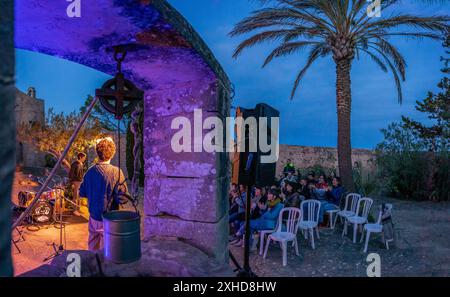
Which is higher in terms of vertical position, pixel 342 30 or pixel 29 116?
pixel 342 30

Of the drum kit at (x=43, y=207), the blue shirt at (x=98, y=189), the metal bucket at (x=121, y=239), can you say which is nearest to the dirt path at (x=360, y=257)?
the blue shirt at (x=98, y=189)

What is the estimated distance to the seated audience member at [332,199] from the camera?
23.0 feet

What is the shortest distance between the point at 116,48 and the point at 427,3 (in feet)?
26.4

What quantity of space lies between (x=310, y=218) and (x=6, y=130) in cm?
610

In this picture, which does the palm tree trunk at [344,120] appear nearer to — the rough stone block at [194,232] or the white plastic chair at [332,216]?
the white plastic chair at [332,216]

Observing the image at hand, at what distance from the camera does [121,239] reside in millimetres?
2074

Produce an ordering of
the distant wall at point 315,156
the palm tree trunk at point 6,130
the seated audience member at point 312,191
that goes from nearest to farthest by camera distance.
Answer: the palm tree trunk at point 6,130
the seated audience member at point 312,191
the distant wall at point 315,156

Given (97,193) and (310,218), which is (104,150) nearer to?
(97,193)

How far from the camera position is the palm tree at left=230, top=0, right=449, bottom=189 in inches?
312

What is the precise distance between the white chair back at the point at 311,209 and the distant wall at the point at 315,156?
368 inches

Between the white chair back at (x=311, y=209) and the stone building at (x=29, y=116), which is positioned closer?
the white chair back at (x=311, y=209)

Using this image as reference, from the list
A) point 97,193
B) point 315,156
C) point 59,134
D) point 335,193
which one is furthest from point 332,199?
point 59,134

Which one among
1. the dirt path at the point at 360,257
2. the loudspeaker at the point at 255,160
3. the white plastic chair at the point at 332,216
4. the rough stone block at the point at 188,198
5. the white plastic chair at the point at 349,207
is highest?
the loudspeaker at the point at 255,160

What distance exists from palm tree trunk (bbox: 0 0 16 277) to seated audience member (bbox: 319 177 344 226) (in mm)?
6869
